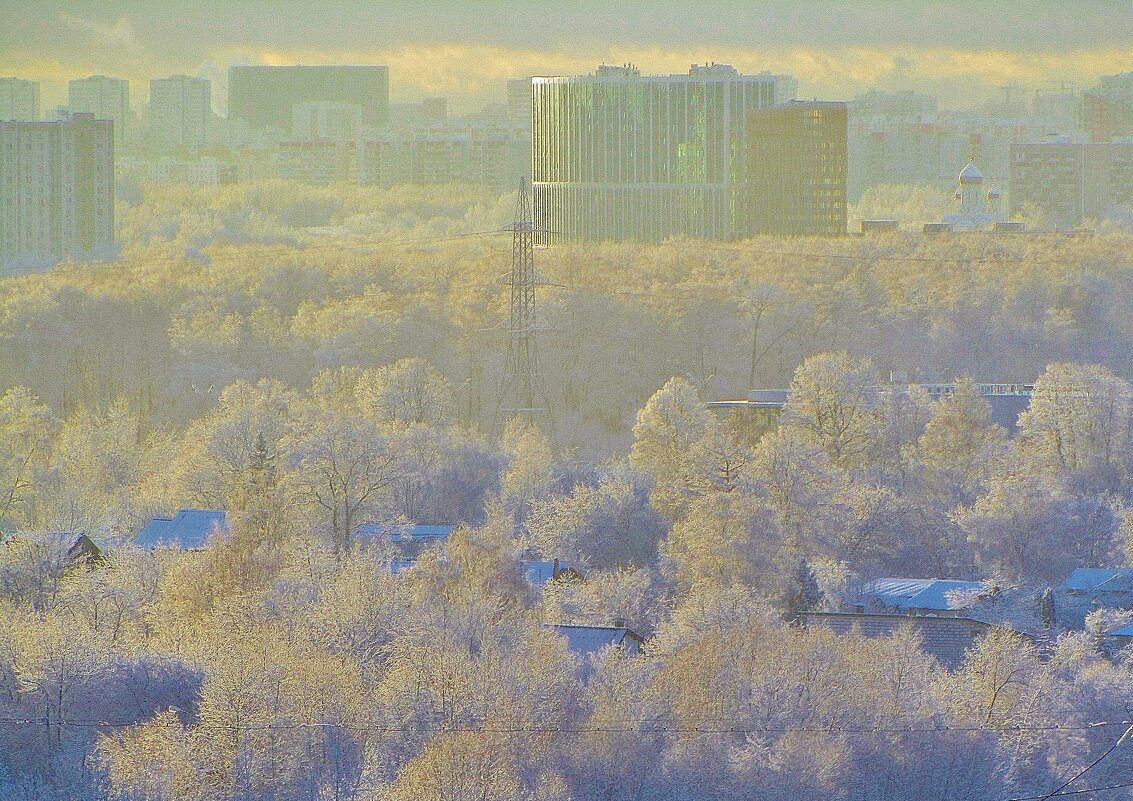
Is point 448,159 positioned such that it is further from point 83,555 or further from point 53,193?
point 83,555

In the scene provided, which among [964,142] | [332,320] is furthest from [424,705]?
[964,142]

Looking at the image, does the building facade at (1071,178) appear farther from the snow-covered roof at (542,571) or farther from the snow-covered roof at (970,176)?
the snow-covered roof at (542,571)

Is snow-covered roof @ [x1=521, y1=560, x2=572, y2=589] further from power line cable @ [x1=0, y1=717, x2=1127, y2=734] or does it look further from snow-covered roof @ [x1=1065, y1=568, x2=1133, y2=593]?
snow-covered roof @ [x1=1065, y1=568, x2=1133, y2=593]

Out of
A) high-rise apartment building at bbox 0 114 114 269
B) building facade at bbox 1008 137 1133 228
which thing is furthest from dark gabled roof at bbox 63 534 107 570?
building facade at bbox 1008 137 1133 228

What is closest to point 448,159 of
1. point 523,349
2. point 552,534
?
point 523,349

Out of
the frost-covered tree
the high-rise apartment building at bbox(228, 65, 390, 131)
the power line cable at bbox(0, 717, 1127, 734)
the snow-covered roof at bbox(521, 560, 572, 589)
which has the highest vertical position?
the high-rise apartment building at bbox(228, 65, 390, 131)

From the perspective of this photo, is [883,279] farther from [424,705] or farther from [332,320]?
[424,705]
